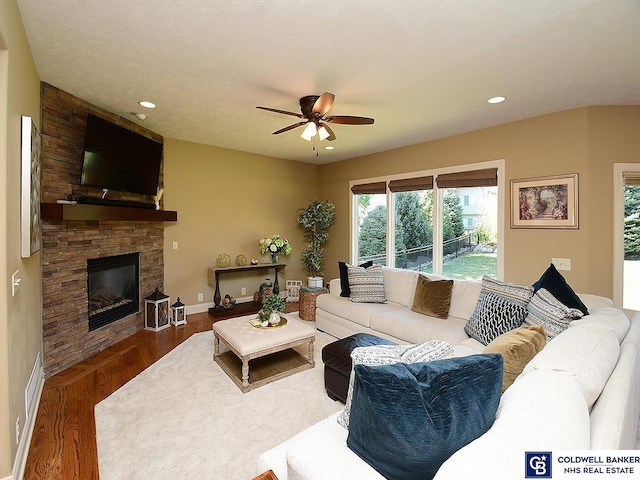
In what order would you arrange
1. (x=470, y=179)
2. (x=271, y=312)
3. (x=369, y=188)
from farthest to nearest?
(x=369, y=188)
(x=470, y=179)
(x=271, y=312)

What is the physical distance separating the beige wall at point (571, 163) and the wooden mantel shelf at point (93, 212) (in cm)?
414

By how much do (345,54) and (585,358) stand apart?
2.28m

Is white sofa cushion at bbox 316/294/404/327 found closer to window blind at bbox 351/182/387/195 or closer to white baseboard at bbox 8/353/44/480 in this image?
window blind at bbox 351/182/387/195

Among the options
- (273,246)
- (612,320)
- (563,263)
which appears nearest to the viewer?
(612,320)

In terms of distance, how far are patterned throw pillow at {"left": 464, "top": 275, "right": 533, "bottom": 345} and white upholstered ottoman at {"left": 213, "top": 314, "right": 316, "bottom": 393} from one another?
1.48m

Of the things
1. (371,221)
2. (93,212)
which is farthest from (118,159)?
(371,221)

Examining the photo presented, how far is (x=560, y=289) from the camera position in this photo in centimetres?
227

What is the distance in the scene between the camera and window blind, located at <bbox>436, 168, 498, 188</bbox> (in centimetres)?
382

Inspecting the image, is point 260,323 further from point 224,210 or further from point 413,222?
point 413,222

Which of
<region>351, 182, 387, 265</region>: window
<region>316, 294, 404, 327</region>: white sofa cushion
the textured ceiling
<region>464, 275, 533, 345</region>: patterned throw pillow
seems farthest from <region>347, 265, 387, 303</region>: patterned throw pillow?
the textured ceiling

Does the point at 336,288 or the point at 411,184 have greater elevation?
the point at 411,184

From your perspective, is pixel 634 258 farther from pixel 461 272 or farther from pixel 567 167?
pixel 461 272

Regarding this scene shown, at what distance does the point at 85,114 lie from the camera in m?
3.14

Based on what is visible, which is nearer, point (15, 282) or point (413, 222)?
point (15, 282)
